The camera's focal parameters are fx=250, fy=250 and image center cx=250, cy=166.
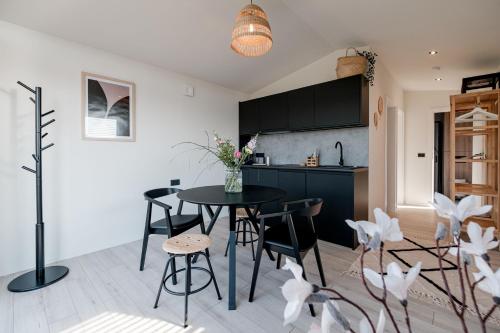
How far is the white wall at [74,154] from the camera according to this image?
2475 millimetres

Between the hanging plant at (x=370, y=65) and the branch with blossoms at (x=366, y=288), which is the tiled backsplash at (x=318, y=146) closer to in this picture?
the hanging plant at (x=370, y=65)

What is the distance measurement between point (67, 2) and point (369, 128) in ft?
12.0

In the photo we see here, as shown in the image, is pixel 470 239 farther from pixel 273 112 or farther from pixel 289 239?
pixel 273 112

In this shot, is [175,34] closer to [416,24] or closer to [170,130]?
[170,130]

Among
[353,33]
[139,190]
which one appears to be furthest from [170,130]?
[353,33]

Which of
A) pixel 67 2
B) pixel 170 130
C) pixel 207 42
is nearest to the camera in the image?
pixel 67 2

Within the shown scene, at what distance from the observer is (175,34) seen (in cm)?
297

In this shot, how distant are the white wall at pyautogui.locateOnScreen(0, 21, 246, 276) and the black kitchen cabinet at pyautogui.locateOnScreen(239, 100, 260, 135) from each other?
111 centimetres

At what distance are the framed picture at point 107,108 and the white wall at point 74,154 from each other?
79 millimetres

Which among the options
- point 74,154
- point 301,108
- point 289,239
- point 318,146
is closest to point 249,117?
point 301,108

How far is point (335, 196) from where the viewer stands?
3.17 metres

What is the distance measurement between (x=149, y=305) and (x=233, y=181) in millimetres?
1238

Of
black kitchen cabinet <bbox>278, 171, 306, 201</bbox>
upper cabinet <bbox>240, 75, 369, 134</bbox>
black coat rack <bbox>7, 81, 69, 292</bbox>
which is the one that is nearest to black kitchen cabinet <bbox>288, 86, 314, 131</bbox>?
upper cabinet <bbox>240, 75, 369, 134</bbox>

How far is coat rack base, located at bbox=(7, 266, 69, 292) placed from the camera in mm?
2195
